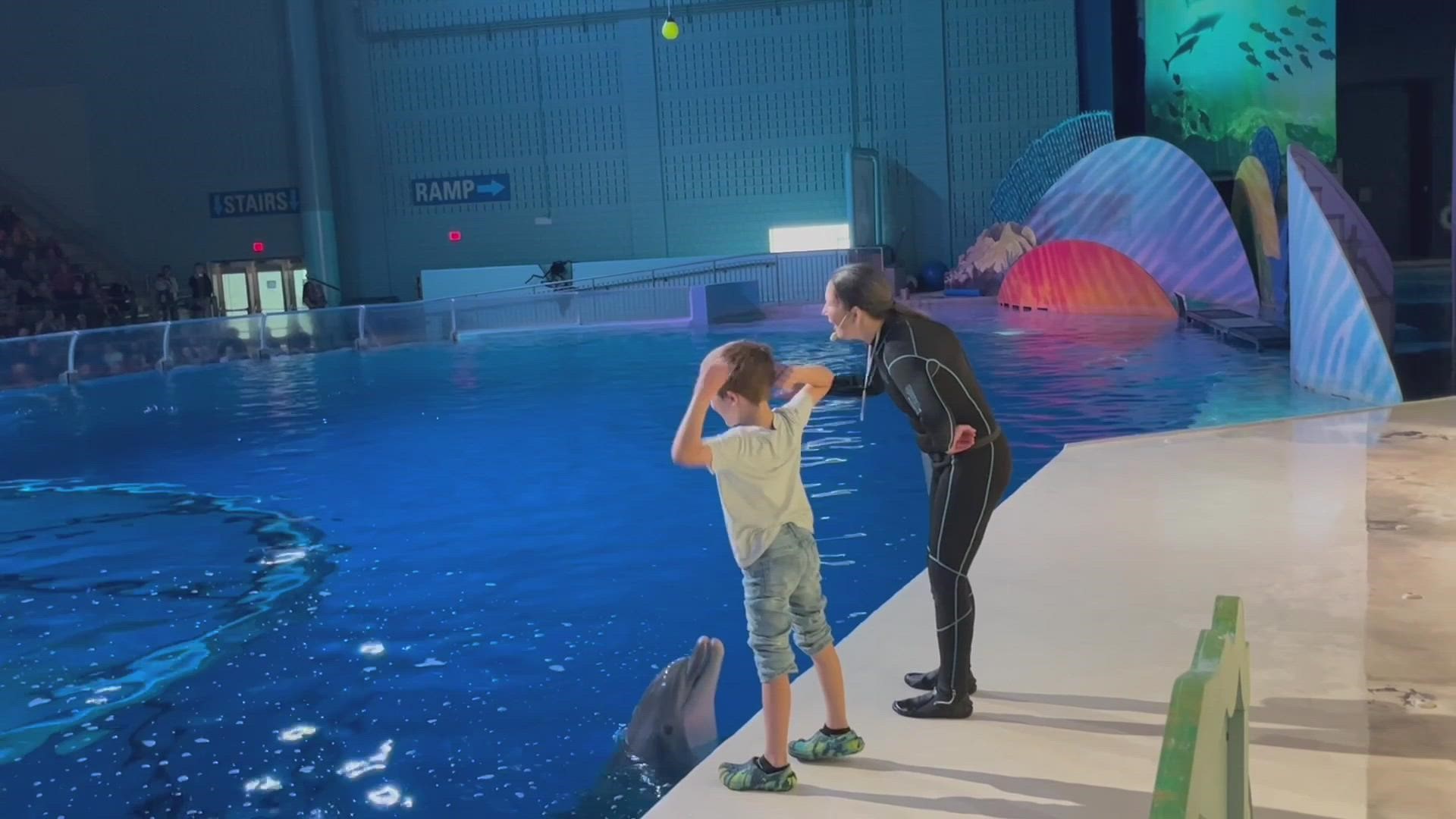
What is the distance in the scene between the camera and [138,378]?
1596cm

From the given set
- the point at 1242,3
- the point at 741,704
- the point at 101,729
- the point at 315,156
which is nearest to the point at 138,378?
the point at 315,156

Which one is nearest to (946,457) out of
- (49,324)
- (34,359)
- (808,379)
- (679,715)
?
(808,379)

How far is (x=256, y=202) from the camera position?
2711cm

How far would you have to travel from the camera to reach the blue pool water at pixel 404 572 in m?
3.86

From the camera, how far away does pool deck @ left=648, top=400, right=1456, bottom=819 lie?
274cm

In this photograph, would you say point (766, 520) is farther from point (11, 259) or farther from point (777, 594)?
point (11, 259)

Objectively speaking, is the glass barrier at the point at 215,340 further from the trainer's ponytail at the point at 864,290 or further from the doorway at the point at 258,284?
the trainer's ponytail at the point at 864,290

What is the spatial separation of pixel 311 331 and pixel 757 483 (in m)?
16.6

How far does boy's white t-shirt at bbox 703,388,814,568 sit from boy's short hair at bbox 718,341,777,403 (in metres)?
0.09

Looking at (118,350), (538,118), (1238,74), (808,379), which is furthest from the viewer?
(538,118)

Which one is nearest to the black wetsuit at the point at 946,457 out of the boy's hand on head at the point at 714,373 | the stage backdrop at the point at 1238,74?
the boy's hand on head at the point at 714,373

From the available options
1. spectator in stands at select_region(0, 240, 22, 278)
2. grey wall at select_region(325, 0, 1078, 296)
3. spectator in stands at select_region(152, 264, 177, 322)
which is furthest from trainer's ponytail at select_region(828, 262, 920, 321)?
spectator in stands at select_region(0, 240, 22, 278)

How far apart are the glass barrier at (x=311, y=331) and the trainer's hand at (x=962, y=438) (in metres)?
16.2

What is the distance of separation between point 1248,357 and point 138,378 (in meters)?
13.0
